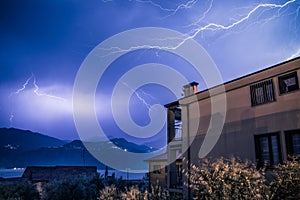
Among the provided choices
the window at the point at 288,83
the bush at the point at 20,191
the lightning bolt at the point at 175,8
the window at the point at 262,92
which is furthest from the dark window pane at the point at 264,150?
the bush at the point at 20,191

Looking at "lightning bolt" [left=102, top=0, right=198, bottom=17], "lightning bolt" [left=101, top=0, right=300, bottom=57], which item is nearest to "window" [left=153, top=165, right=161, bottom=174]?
"lightning bolt" [left=101, top=0, right=300, bottom=57]

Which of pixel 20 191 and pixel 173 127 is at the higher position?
pixel 173 127

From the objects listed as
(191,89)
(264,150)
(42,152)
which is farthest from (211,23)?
(42,152)

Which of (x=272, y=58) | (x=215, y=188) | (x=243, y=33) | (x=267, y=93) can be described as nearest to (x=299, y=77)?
(x=267, y=93)

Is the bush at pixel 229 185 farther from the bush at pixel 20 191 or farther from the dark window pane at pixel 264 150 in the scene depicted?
the bush at pixel 20 191

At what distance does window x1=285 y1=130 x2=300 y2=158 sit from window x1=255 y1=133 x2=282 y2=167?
372mm

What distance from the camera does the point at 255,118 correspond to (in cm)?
1033

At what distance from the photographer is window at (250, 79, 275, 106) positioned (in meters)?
9.99

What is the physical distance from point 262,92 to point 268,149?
7.59ft

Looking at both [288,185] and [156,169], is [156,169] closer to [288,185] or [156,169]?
[156,169]

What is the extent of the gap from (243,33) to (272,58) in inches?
130

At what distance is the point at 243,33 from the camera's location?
17.8m

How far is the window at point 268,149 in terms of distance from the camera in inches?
370

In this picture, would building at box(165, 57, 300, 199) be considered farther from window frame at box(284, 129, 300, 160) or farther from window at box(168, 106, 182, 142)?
window at box(168, 106, 182, 142)
